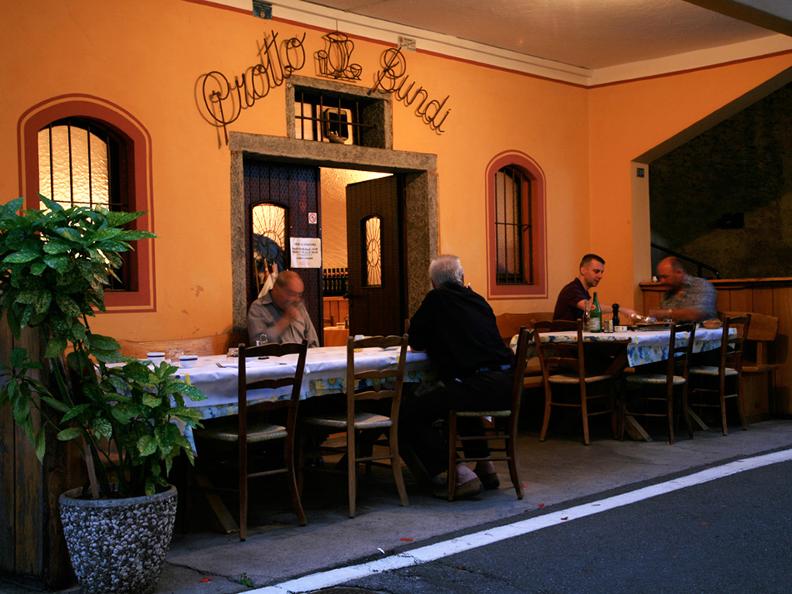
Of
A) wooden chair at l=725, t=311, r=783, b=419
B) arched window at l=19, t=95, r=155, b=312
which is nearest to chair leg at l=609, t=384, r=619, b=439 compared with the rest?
wooden chair at l=725, t=311, r=783, b=419

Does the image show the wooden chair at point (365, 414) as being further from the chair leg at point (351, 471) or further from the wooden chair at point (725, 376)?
the wooden chair at point (725, 376)

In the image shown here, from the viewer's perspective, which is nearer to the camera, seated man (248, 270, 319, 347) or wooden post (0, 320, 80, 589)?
wooden post (0, 320, 80, 589)

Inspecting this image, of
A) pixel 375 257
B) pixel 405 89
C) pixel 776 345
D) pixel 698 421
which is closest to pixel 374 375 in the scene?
pixel 698 421

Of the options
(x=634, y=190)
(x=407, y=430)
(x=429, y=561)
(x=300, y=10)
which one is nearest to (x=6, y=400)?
(x=429, y=561)

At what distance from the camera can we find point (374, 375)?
5320mm

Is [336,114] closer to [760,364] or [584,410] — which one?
[584,410]

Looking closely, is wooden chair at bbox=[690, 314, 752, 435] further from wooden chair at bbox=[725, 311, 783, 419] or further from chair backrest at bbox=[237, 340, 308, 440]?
chair backrest at bbox=[237, 340, 308, 440]

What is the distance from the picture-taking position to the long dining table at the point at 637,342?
24.4ft

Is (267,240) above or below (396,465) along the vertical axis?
above

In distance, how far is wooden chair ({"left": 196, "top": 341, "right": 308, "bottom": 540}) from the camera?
477 centimetres

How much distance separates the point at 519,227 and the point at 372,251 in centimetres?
176

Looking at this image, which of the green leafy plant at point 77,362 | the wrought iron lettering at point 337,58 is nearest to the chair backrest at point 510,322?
the wrought iron lettering at point 337,58

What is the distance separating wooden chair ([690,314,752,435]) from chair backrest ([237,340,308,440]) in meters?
4.25

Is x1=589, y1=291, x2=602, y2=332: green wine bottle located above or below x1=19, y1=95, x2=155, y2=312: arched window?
below
